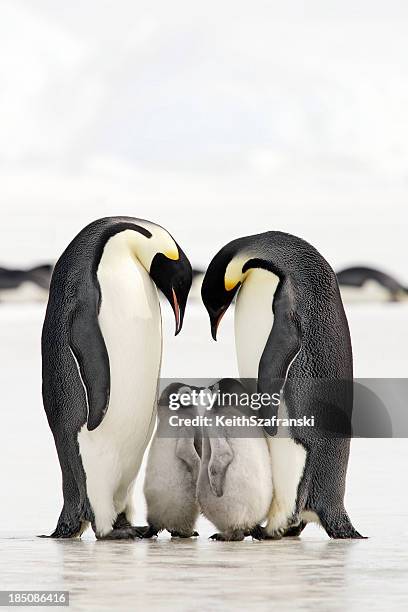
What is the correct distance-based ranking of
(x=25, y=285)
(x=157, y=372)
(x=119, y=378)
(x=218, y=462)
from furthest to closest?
(x=25, y=285), (x=157, y=372), (x=119, y=378), (x=218, y=462)

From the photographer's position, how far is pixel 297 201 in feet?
91.4

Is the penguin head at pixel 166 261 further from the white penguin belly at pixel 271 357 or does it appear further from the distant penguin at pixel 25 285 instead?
the distant penguin at pixel 25 285

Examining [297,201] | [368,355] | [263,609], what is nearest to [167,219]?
[297,201]

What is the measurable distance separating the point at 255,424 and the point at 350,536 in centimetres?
57

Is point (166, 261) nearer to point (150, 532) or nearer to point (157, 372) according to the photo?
point (157, 372)

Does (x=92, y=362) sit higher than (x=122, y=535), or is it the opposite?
(x=92, y=362)

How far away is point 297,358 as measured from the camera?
17.5 ft

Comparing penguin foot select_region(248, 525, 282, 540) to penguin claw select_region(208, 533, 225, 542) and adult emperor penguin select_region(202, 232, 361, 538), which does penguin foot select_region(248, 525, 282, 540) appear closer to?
adult emperor penguin select_region(202, 232, 361, 538)

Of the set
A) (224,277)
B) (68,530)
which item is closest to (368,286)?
(224,277)

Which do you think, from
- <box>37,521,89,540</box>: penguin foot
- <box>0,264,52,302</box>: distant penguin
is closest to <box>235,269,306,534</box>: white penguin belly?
<box>37,521,89,540</box>: penguin foot

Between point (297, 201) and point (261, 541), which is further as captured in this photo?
point (297, 201)

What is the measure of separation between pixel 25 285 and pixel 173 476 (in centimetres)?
1351

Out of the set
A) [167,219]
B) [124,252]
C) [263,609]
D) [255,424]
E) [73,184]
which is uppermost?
[73,184]

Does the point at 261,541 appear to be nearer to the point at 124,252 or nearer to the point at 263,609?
the point at 124,252
